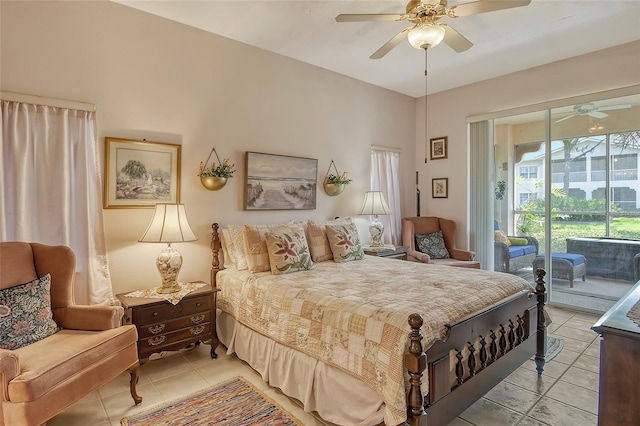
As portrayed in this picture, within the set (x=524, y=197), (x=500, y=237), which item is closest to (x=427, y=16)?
(x=524, y=197)

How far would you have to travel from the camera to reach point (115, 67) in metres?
2.88

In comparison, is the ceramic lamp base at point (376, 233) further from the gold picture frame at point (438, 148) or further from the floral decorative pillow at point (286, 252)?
the gold picture frame at point (438, 148)

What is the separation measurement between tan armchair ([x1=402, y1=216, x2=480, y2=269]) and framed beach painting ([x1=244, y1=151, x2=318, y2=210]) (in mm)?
1526

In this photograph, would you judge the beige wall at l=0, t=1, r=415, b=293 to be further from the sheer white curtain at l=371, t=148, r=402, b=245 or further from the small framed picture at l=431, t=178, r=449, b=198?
the small framed picture at l=431, t=178, r=449, b=198

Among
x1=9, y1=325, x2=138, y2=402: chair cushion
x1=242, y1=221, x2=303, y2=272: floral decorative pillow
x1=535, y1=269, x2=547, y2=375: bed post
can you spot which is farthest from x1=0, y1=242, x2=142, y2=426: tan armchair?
x1=535, y1=269, x2=547, y2=375: bed post

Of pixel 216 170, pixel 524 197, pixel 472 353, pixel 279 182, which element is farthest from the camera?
pixel 524 197

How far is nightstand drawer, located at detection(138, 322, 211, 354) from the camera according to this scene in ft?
8.43

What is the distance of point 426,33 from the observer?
7.77ft

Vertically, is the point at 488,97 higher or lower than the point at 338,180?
higher

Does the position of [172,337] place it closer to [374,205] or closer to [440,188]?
[374,205]

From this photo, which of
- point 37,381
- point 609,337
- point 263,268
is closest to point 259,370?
→ point 263,268

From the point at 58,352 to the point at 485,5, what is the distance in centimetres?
328

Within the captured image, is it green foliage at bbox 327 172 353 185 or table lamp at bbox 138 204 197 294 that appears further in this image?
green foliage at bbox 327 172 353 185

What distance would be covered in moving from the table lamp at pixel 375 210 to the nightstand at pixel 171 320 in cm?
227
